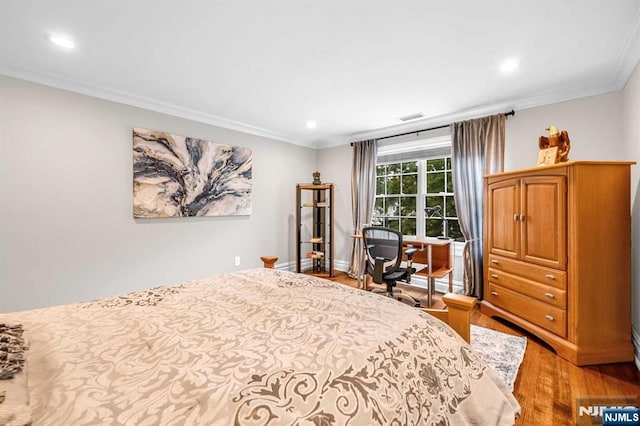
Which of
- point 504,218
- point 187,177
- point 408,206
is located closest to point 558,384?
point 504,218


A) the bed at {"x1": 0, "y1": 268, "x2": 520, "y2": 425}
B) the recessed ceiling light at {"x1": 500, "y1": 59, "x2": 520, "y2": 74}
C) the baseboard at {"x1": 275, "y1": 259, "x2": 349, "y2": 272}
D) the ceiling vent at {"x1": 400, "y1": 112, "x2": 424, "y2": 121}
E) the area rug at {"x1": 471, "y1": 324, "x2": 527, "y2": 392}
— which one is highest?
the ceiling vent at {"x1": 400, "y1": 112, "x2": 424, "y2": 121}

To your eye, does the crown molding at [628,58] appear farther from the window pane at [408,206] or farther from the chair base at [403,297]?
the chair base at [403,297]

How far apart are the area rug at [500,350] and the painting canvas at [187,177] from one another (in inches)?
129

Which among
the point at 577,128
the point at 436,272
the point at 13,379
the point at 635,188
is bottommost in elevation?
the point at 436,272

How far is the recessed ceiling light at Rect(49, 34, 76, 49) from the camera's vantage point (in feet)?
6.61

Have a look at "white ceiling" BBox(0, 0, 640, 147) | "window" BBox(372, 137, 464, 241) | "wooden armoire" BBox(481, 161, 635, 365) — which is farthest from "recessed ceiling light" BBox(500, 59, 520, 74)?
"window" BBox(372, 137, 464, 241)

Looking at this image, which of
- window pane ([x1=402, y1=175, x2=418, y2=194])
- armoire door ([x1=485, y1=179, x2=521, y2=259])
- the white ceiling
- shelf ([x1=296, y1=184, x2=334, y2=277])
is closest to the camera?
the white ceiling

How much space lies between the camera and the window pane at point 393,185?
14.7ft

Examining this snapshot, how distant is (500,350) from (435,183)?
2390 mm

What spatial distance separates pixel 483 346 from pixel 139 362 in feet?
8.42

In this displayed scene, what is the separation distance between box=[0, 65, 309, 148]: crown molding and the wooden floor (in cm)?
413

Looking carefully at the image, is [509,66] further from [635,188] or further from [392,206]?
[392,206]

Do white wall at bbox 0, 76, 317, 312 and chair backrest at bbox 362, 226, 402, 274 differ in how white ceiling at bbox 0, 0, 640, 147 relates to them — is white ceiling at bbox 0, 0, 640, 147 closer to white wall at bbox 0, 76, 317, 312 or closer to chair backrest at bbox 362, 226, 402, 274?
white wall at bbox 0, 76, 317, 312

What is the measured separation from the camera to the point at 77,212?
2.79m
